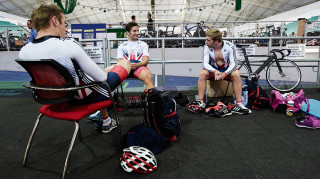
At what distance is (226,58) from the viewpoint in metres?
2.67

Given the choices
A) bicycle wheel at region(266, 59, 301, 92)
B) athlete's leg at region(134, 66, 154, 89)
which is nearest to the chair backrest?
athlete's leg at region(134, 66, 154, 89)

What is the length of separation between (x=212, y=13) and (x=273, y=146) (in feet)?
69.9

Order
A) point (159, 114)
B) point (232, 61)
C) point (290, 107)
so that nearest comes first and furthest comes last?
point (159, 114)
point (290, 107)
point (232, 61)

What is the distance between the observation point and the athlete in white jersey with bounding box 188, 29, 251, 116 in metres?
2.44

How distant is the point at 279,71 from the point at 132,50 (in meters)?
2.53

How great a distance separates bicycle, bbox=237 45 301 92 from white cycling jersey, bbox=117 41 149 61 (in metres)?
1.75

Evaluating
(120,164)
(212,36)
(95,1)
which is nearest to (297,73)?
(212,36)

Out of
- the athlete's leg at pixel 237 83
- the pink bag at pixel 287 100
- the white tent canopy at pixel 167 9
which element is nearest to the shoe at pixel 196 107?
the athlete's leg at pixel 237 83

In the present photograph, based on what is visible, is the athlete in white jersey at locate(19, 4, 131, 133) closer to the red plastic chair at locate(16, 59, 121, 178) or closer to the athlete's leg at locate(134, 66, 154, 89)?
the red plastic chair at locate(16, 59, 121, 178)

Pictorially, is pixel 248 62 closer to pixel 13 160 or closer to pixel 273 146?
pixel 273 146

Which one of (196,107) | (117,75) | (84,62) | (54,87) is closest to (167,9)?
(196,107)

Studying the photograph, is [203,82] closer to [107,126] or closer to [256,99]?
[256,99]

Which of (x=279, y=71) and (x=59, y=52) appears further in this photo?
(x=279, y=71)

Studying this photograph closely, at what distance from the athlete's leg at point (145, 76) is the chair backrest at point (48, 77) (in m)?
1.28
